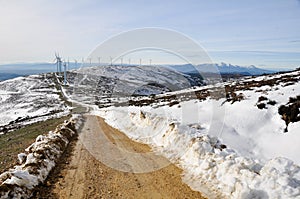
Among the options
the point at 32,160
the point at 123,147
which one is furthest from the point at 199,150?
the point at 32,160

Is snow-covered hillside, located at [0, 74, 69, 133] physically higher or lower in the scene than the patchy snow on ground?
lower

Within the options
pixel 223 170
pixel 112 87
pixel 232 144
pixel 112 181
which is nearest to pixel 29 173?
pixel 112 181

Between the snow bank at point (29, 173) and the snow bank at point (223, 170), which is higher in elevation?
the snow bank at point (223, 170)

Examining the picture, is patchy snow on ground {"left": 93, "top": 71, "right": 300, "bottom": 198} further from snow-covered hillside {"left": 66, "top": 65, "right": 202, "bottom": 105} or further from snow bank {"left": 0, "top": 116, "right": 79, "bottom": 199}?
snow-covered hillside {"left": 66, "top": 65, "right": 202, "bottom": 105}

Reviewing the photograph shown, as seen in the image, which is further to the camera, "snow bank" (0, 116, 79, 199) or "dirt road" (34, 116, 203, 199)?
"dirt road" (34, 116, 203, 199)

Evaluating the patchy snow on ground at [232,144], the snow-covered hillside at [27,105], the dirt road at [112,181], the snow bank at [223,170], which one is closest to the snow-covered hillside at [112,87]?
the snow-covered hillside at [27,105]

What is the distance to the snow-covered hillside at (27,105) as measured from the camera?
5434 cm

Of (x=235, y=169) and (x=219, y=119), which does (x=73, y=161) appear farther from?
(x=219, y=119)

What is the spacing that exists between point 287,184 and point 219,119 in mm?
11209

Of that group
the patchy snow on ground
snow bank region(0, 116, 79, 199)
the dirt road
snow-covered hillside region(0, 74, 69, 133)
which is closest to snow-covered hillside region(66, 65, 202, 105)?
snow-covered hillside region(0, 74, 69, 133)

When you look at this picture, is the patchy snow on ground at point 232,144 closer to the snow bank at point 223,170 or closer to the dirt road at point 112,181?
the snow bank at point 223,170

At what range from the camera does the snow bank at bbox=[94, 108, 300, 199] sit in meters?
7.73

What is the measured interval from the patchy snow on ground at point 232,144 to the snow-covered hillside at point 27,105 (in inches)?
1319

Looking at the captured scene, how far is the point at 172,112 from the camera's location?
2478 cm
